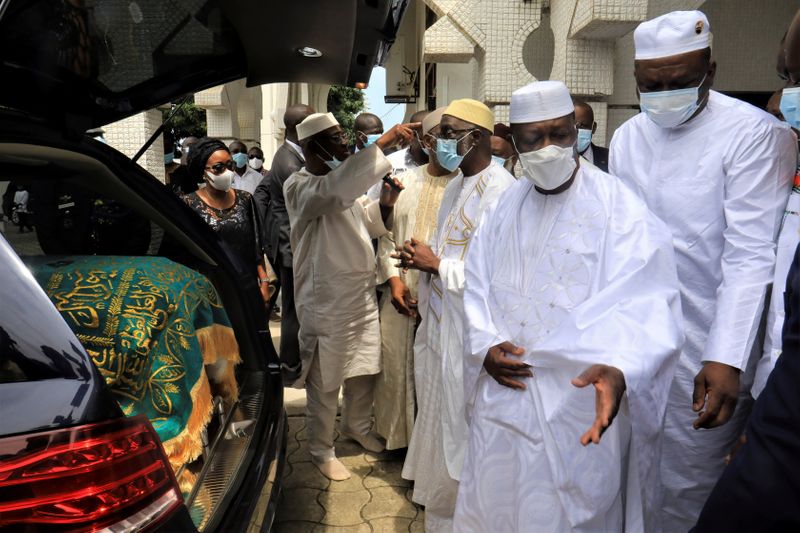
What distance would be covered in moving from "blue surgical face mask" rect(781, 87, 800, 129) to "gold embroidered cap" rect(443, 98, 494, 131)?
1361 millimetres

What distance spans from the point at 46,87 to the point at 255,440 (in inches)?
52.9

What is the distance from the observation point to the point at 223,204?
435cm

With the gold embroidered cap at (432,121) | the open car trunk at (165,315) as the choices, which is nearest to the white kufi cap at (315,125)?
the gold embroidered cap at (432,121)

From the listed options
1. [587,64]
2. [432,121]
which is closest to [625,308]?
[432,121]

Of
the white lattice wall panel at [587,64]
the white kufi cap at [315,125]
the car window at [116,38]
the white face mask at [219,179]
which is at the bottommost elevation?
the white face mask at [219,179]

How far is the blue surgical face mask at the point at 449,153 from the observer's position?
2988 mm

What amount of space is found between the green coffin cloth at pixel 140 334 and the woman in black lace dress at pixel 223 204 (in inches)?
77.1

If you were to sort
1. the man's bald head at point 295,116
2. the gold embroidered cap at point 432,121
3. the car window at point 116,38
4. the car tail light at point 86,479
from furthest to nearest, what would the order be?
the man's bald head at point 295,116 → the gold embroidered cap at point 432,121 → the car window at point 116,38 → the car tail light at point 86,479

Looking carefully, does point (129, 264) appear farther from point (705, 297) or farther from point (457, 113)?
point (705, 297)

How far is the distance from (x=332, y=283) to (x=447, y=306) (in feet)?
3.00

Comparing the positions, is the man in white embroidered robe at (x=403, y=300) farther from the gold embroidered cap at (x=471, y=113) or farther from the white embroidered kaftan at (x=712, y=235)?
the white embroidered kaftan at (x=712, y=235)

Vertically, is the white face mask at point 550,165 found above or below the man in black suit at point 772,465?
above

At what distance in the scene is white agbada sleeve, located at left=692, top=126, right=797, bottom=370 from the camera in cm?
198

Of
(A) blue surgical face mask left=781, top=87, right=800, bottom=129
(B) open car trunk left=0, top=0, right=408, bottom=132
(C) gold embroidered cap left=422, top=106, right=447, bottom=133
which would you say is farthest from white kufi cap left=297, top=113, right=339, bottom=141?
(A) blue surgical face mask left=781, top=87, right=800, bottom=129
